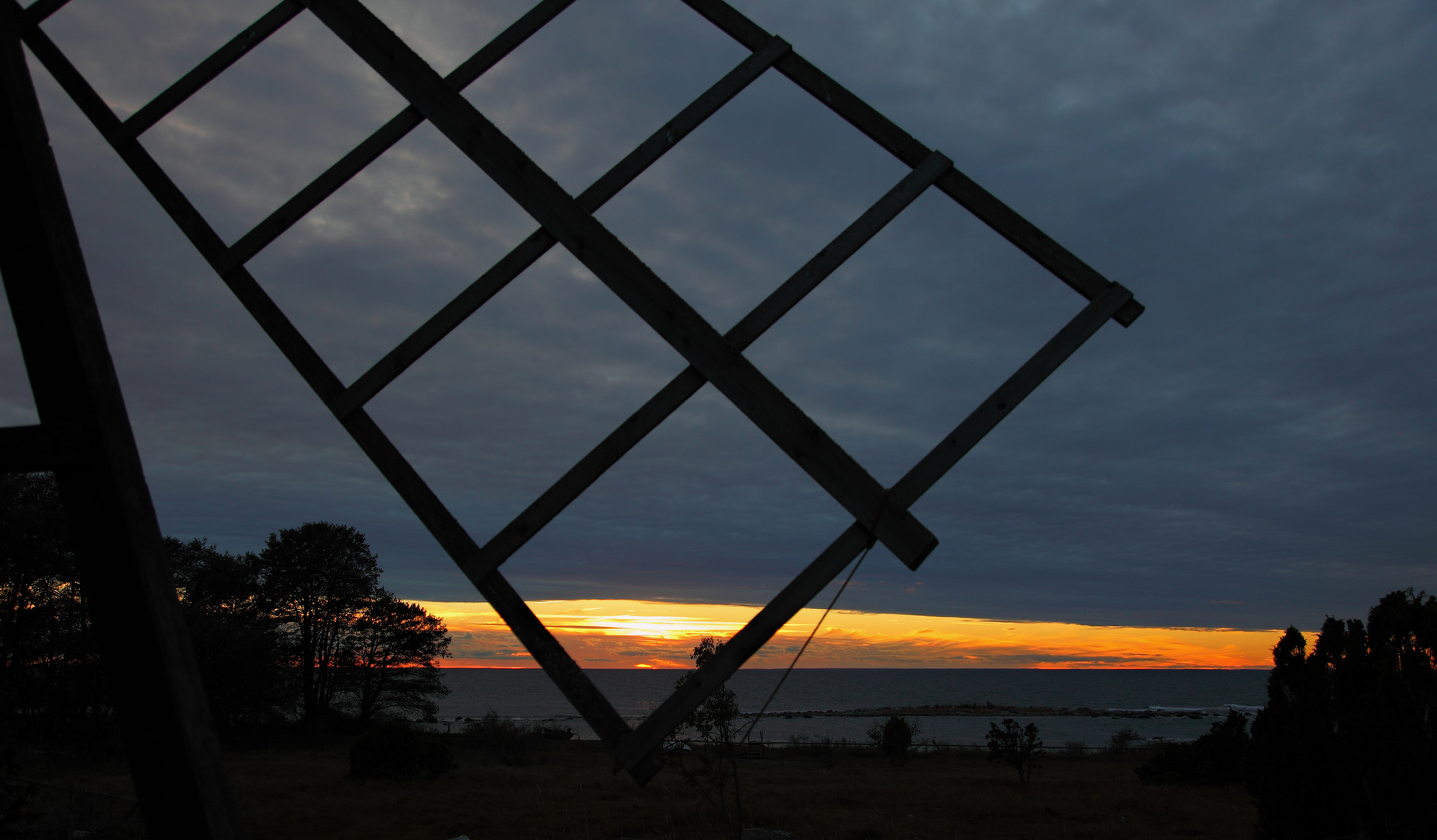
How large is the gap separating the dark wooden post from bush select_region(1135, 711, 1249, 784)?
110 feet

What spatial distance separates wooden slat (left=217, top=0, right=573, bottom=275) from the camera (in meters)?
2.71

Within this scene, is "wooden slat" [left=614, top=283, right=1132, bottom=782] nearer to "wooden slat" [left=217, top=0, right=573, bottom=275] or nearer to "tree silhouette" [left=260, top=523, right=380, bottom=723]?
"wooden slat" [left=217, top=0, right=573, bottom=275]

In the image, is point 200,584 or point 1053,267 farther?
point 200,584

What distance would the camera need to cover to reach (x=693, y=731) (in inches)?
565

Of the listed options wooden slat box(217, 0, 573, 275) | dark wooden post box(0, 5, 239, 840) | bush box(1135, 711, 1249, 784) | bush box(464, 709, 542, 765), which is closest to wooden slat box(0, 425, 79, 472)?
dark wooden post box(0, 5, 239, 840)

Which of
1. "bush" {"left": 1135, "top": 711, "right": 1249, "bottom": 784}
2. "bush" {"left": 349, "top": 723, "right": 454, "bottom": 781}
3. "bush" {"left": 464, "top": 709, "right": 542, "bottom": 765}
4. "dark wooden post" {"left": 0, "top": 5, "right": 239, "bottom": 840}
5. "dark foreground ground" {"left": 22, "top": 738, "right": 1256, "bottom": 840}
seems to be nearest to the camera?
"dark wooden post" {"left": 0, "top": 5, "right": 239, "bottom": 840}

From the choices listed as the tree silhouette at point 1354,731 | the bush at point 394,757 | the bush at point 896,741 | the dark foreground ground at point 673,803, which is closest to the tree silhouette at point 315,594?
the dark foreground ground at point 673,803

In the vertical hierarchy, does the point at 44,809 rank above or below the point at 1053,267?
below

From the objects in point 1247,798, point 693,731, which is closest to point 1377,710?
point 693,731

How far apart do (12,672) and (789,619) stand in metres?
38.8

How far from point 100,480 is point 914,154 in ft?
8.80

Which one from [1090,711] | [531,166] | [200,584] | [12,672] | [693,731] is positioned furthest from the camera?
[1090,711]

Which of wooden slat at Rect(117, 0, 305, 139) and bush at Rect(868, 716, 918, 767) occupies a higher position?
wooden slat at Rect(117, 0, 305, 139)

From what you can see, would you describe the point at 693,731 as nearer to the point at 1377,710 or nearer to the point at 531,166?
the point at 1377,710
